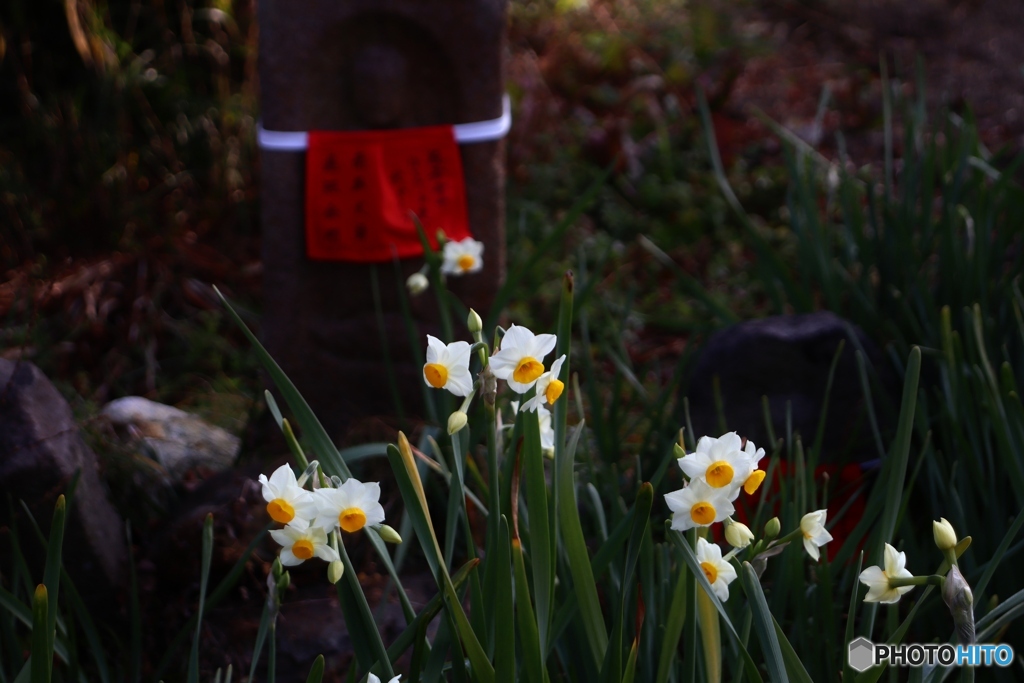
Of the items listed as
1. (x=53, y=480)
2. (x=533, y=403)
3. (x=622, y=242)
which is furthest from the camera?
(x=622, y=242)

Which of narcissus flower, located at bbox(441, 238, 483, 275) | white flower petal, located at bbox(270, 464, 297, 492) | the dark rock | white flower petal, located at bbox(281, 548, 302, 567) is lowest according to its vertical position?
the dark rock

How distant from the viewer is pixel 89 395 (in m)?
2.38

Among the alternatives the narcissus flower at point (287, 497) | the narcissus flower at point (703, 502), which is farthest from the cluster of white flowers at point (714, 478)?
the narcissus flower at point (287, 497)

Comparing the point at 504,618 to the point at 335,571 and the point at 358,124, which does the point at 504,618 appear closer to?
the point at 335,571

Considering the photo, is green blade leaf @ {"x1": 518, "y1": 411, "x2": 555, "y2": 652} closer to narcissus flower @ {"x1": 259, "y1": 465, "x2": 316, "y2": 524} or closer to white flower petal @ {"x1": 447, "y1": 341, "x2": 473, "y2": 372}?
white flower petal @ {"x1": 447, "y1": 341, "x2": 473, "y2": 372}

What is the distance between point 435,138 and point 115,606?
41.4 inches

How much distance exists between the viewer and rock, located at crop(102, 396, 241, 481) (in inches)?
74.5

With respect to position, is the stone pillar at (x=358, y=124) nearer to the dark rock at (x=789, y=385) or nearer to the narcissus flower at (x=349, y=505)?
the dark rock at (x=789, y=385)

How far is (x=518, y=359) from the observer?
2.54 feet

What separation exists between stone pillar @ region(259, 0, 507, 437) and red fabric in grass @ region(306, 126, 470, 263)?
0.10 ft

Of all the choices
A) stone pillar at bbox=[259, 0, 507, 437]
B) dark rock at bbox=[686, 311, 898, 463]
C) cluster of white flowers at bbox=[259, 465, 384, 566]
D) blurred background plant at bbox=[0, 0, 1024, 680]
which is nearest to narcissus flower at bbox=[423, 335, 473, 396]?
cluster of white flowers at bbox=[259, 465, 384, 566]

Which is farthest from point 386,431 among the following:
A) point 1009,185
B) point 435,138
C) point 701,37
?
point 701,37

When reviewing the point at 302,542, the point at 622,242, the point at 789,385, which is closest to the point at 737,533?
the point at 302,542

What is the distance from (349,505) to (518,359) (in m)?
0.19
